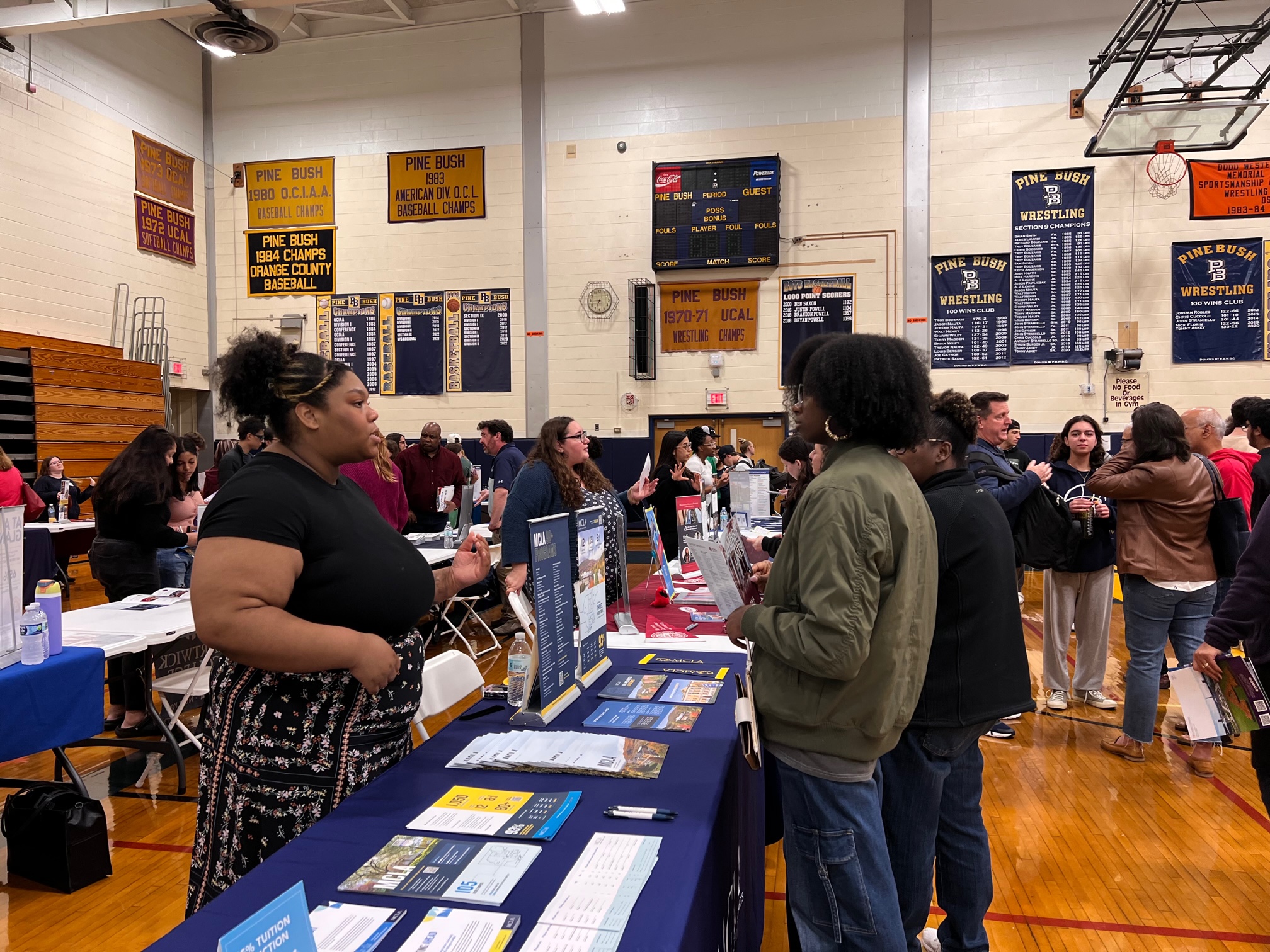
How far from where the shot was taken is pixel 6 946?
2.37 m

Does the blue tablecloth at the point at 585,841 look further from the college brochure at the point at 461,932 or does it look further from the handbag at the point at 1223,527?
the handbag at the point at 1223,527

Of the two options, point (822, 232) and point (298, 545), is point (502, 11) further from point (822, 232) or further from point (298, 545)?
point (298, 545)

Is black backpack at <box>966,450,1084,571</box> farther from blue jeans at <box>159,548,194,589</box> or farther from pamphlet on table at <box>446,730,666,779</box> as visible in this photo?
blue jeans at <box>159,548,194,589</box>

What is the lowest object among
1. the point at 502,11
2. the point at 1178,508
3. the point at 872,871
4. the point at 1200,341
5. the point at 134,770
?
the point at 134,770

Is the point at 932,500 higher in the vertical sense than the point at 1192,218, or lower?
lower

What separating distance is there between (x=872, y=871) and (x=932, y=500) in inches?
32.8

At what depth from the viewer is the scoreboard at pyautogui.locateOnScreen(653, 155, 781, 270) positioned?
417 inches

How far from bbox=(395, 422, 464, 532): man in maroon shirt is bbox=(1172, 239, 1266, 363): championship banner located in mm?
9072

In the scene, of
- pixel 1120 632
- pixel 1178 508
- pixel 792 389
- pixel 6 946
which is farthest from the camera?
pixel 1120 632

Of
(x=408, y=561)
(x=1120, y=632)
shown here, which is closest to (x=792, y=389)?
(x=408, y=561)

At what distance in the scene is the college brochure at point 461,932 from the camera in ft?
3.41

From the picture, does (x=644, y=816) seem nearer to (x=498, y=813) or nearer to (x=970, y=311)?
(x=498, y=813)

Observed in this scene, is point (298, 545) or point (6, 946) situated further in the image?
point (6, 946)

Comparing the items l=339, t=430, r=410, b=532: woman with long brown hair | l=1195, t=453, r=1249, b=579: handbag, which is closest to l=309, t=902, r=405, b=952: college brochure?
l=339, t=430, r=410, b=532: woman with long brown hair
